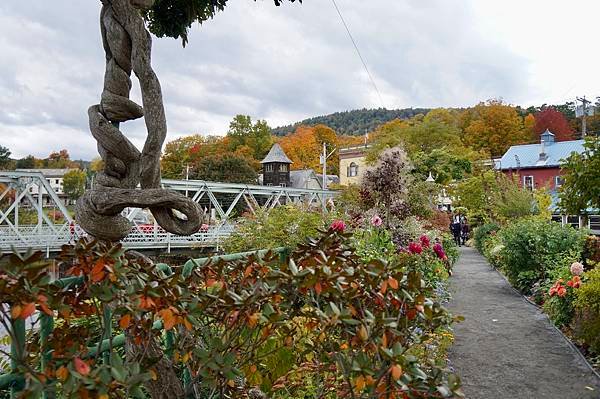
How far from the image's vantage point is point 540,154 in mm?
36938

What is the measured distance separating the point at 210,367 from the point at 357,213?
8.38 meters

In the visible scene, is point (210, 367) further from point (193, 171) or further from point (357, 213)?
point (193, 171)

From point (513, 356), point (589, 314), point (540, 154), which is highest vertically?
point (540, 154)

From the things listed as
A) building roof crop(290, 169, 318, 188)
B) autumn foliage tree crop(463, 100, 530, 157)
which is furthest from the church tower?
autumn foliage tree crop(463, 100, 530, 157)

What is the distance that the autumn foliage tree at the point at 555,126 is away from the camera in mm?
51000

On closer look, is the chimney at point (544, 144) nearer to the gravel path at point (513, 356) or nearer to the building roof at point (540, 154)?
the building roof at point (540, 154)

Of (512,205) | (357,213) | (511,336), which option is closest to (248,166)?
(512,205)

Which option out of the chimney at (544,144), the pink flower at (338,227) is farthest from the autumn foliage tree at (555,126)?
the pink flower at (338,227)

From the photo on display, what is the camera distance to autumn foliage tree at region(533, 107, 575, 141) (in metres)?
51.0

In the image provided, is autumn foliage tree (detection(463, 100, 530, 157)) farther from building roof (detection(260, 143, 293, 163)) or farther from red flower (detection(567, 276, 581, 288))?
red flower (detection(567, 276, 581, 288))

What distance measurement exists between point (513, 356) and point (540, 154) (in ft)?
118

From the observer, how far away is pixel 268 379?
288cm

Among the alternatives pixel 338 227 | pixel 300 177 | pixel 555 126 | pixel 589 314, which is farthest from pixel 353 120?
pixel 338 227

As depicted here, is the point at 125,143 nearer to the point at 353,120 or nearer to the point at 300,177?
the point at 300,177
